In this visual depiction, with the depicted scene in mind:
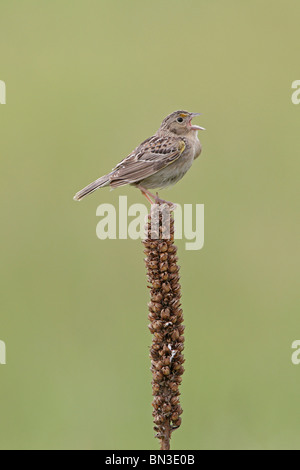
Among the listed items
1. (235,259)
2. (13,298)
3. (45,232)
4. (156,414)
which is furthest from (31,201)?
(156,414)
